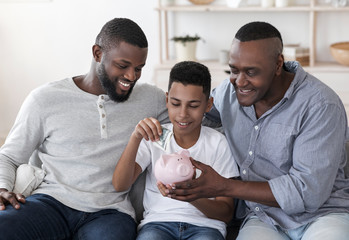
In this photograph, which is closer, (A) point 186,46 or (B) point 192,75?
(B) point 192,75

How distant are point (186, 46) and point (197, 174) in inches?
96.7

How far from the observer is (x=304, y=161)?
71.2 inches

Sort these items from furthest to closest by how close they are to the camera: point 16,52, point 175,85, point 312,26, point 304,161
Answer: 1. point 16,52
2. point 312,26
3. point 175,85
4. point 304,161

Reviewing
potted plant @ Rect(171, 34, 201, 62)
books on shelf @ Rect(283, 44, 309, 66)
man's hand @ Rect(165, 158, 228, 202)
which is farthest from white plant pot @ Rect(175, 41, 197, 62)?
man's hand @ Rect(165, 158, 228, 202)

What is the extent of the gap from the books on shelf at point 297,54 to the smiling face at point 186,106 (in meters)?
2.39

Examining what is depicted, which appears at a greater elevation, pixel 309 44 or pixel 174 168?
pixel 309 44

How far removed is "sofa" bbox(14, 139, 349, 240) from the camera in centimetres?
199

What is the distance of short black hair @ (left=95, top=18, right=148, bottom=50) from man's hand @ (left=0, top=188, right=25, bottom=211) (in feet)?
2.13

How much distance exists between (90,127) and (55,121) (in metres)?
0.14

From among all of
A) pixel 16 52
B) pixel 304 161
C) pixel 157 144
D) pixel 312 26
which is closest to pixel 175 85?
pixel 157 144

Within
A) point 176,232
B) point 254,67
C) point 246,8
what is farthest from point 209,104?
point 246,8

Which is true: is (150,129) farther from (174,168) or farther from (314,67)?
(314,67)

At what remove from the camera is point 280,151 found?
191 centimetres

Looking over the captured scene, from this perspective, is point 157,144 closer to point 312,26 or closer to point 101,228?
point 101,228
